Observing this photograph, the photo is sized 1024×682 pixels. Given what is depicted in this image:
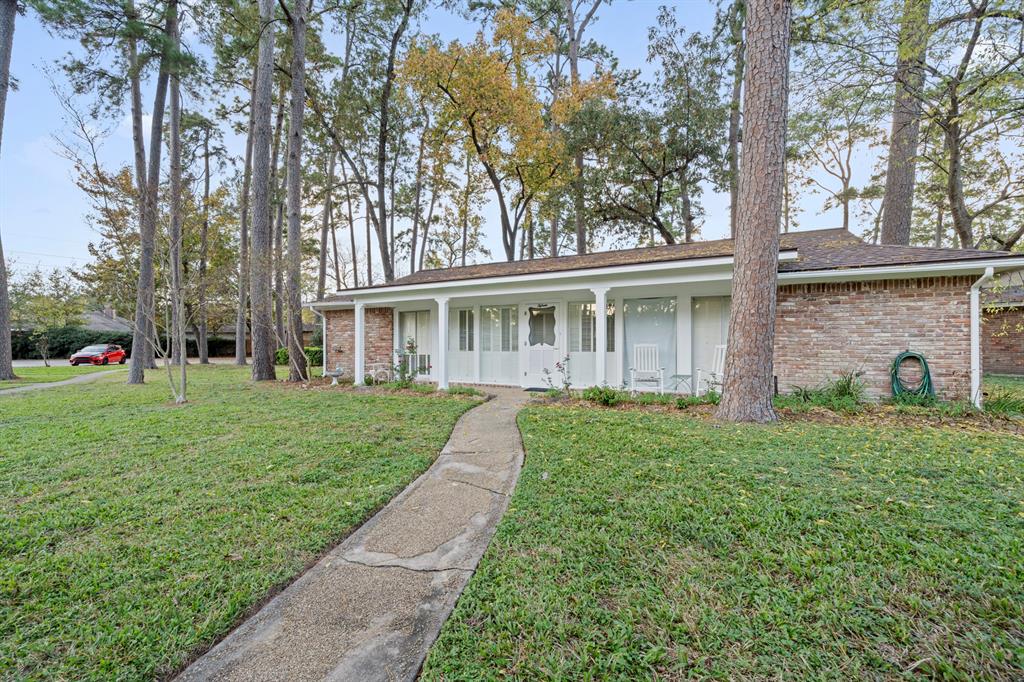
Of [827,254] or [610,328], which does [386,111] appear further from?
[827,254]

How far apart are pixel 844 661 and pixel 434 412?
5.83 metres

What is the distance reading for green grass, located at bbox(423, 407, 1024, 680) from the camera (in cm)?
Answer: 165

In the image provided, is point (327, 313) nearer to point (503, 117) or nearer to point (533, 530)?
point (503, 117)

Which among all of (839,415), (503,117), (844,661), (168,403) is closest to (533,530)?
(844,661)

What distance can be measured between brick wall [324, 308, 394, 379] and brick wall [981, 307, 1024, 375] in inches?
697

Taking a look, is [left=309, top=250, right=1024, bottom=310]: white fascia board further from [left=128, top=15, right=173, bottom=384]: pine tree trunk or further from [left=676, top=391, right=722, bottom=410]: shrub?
[left=128, top=15, right=173, bottom=384]: pine tree trunk

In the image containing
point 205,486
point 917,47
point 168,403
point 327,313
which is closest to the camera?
point 205,486

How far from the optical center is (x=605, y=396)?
7.29m

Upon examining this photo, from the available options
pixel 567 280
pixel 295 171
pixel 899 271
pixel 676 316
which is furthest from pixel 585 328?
pixel 295 171

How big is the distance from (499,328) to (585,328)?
2270 millimetres

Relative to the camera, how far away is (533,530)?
2750mm

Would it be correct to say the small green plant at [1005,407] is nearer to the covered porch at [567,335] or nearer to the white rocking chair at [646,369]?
the covered porch at [567,335]

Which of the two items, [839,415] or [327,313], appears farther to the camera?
[327,313]

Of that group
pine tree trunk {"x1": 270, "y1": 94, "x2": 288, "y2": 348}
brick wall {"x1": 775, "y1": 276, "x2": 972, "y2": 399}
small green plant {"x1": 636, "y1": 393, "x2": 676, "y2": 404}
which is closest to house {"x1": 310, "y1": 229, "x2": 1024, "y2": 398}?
brick wall {"x1": 775, "y1": 276, "x2": 972, "y2": 399}
